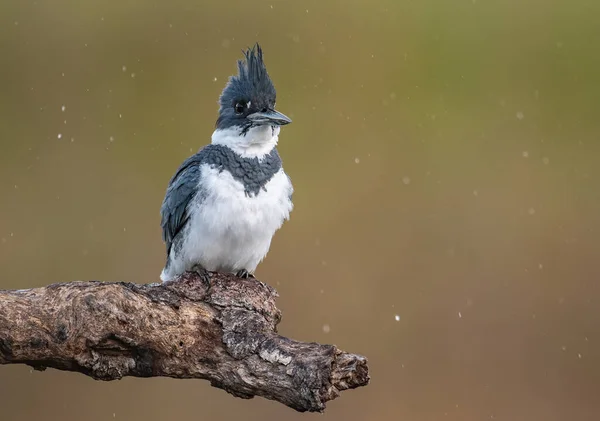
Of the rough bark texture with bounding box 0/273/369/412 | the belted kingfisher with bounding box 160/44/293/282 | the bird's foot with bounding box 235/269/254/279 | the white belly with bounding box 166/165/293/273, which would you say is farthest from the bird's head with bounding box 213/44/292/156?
the rough bark texture with bounding box 0/273/369/412

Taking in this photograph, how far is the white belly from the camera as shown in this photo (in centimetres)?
278

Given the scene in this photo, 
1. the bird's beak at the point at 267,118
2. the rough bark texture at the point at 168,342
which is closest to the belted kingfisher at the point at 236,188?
the bird's beak at the point at 267,118

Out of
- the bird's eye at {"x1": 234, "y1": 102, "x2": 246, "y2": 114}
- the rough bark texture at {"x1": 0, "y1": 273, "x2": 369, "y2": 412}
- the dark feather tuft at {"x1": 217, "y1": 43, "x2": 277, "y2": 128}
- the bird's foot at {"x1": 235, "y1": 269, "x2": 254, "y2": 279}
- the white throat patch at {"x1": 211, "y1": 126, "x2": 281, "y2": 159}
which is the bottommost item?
the rough bark texture at {"x1": 0, "y1": 273, "x2": 369, "y2": 412}

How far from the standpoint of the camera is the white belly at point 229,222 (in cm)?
278

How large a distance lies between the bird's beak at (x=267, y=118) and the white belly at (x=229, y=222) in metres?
0.18

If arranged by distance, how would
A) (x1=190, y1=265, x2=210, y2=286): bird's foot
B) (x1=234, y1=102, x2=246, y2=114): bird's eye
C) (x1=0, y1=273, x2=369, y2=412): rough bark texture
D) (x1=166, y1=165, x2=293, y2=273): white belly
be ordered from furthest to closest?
(x1=234, y1=102, x2=246, y2=114): bird's eye, (x1=166, y1=165, x2=293, y2=273): white belly, (x1=190, y1=265, x2=210, y2=286): bird's foot, (x1=0, y1=273, x2=369, y2=412): rough bark texture

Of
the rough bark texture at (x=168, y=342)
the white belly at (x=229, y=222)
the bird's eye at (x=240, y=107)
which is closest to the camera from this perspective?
the rough bark texture at (x=168, y=342)

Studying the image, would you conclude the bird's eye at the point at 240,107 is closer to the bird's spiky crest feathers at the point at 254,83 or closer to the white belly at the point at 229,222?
the bird's spiky crest feathers at the point at 254,83

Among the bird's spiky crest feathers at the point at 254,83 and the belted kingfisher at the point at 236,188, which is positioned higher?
the bird's spiky crest feathers at the point at 254,83

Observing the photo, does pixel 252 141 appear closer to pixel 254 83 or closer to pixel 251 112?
pixel 251 112

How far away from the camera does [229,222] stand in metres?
2.77

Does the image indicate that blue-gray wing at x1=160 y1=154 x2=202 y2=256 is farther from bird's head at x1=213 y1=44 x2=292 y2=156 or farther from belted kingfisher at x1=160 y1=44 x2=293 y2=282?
bird's head at x1=213 y1=44 x2=292 y2=156

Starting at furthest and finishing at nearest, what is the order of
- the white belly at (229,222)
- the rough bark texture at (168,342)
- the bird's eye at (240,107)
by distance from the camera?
the bird's eye at (240,107), the white belly at (229,222), the rough bark texture at (168,342)

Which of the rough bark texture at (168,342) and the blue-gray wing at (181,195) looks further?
the blue-gray wing at (181,195)
